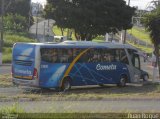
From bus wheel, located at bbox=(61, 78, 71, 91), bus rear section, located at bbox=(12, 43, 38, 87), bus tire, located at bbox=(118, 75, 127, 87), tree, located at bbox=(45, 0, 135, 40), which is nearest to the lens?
bus rear section, located at bbox=(12, 43, 38, 87)

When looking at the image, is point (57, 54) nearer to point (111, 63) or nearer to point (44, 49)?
point (44, 49)

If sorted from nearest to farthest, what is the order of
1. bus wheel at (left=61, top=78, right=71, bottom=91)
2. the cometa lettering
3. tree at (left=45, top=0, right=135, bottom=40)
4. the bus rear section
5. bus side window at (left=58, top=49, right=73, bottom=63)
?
the bus rear section
bus side window at (left=58, top=49, right=73, bottom=63)
bus wheel at (left=61, top=78, right=71, bottom=91)
the cometa lettering
tree at (left=45, top=0, right=135, bottom=40)

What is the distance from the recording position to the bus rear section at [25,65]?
2573cm

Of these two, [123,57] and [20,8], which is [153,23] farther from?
[20,8]

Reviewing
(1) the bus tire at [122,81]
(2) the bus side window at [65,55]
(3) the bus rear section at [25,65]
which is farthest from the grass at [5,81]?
(1) the bus tire at [122,81]

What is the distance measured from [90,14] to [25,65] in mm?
12533

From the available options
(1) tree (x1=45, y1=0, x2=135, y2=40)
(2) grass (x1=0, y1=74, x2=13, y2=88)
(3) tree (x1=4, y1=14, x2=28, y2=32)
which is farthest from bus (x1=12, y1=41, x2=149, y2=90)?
(3) tree (x1=4, y1=14, x2=28, y2=32)

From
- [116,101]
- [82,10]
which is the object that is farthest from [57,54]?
[82,10]

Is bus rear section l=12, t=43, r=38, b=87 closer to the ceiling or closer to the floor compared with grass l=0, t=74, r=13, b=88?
closer to the ceiling

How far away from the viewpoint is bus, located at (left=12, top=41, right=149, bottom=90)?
25891 mm

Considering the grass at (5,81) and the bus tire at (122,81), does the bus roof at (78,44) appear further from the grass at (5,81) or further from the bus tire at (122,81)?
the grass at (5,81)

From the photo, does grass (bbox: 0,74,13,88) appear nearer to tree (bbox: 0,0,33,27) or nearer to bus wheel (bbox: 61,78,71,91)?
bus wheel (bbox: 61,78,71,91)

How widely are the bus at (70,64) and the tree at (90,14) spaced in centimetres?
736

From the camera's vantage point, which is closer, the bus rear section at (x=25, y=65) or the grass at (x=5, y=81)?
the bus rear section at (x=25, y=65)
